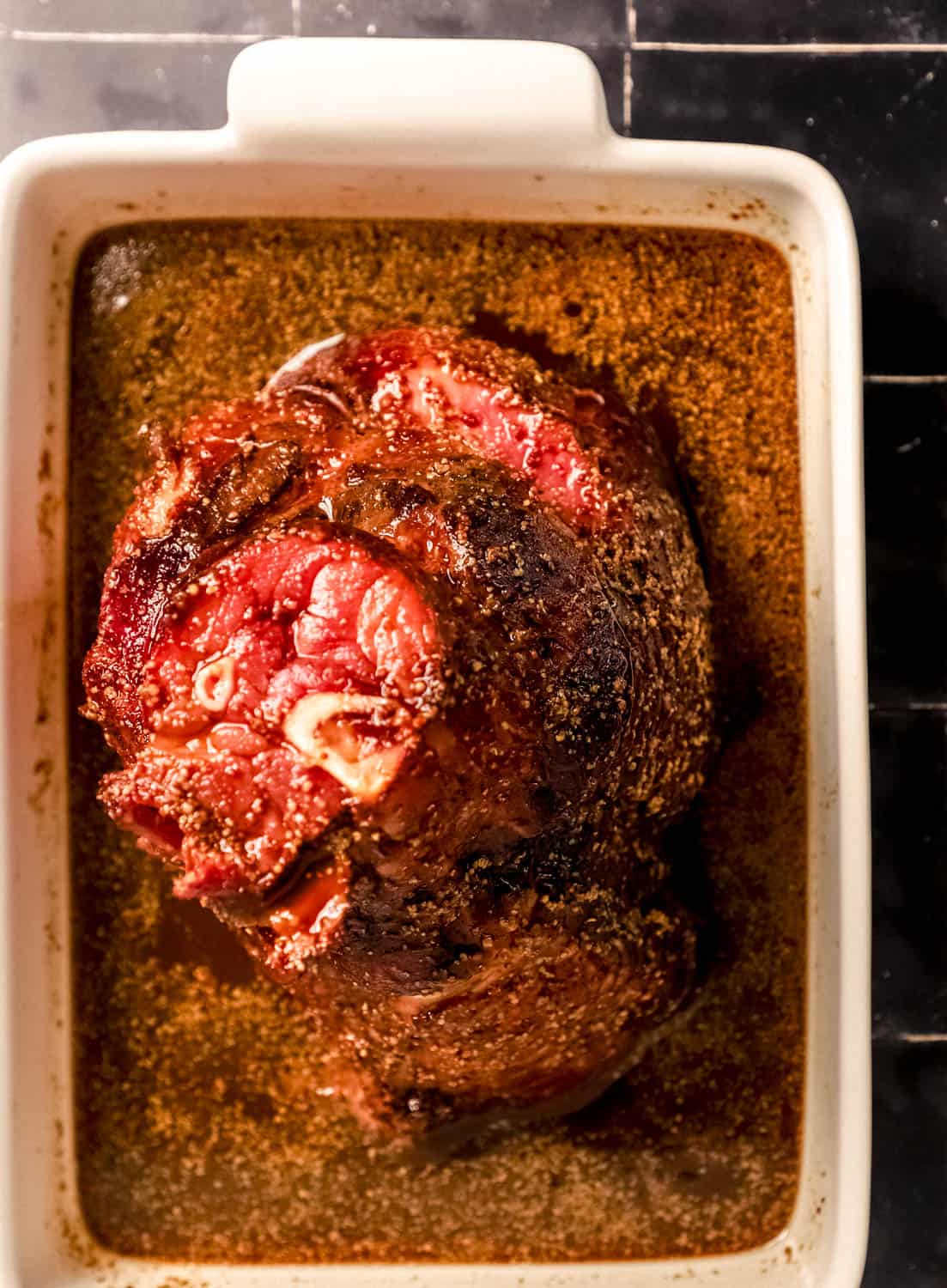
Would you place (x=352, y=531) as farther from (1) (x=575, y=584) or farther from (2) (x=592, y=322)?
(2) (x=592, y=322)

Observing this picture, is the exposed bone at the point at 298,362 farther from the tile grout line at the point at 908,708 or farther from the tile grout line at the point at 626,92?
the tile grout line at the point at 908,708

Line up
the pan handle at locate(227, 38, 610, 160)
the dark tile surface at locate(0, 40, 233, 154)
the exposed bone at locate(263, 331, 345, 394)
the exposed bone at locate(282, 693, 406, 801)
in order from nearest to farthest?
the exposed bone at locate(282, 693, 406, 801) → the pan handle at locate(227, 38, 610, 160) → the exposed bone at locate(263, 331, 345, 394) → the dark tile surface at locate(0, 40, 233, 154)

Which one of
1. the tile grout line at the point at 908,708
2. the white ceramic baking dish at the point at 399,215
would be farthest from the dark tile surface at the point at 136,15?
the tile grout line at the point at 908,708

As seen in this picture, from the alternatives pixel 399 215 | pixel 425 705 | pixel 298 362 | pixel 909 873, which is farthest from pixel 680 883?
pixel 399 215

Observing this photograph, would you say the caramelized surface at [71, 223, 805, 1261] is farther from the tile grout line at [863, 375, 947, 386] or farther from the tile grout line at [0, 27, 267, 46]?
the tile grout line at [0, 27, 267, 46]

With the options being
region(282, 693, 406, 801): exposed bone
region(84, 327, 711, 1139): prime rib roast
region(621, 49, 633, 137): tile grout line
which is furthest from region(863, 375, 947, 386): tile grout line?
region(282, 693, 406, 801): exposed bone

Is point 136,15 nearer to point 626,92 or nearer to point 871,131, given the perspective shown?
point 626,92
